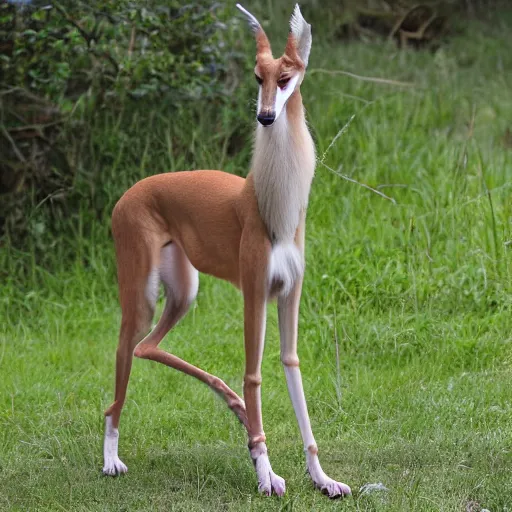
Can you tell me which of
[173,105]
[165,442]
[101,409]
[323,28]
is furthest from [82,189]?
[323,28]

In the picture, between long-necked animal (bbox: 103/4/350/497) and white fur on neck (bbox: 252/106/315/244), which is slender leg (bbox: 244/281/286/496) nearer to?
long-necked animal (bbox: 103/4/350/497)

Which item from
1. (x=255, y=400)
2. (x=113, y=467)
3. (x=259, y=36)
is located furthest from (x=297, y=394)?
(x=259, y=36)

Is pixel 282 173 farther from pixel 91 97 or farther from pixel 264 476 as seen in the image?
pixel 91 97

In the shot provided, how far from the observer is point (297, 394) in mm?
4691

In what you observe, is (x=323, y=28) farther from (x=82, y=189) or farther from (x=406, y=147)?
(x=82, y=189)

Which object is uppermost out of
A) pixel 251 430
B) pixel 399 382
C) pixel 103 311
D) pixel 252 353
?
pixel 252 353

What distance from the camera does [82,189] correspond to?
8.30 metres

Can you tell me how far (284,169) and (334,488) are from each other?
4.59 feet

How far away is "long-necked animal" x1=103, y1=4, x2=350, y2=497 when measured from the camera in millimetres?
4398

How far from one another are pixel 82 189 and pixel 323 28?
393 cm

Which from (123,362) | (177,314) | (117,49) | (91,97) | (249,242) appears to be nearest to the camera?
(249,242)

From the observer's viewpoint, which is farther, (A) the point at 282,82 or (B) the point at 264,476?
(B) the point at 264,476

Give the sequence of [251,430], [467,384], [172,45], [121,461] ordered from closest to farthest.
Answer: [251,430] → [121,461] → [467,384] → [172,45]

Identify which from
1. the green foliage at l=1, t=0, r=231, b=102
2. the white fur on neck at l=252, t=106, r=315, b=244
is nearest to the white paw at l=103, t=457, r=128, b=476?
the white fur on neck at l=252, t=106, r=315, b=244
